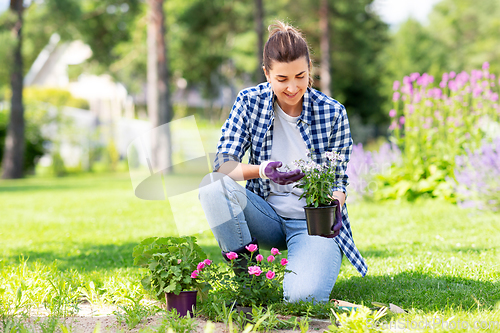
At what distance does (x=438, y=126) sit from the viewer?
570cm

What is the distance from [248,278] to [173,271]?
350 millimetres

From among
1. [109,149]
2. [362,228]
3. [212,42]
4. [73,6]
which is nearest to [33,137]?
[109,149]

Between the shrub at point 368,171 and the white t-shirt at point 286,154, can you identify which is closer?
the white t-shirt at point 286,154

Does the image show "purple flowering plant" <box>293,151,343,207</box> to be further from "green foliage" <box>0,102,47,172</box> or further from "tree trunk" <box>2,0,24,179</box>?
"green foliage" <box>0,102,47,172</box>

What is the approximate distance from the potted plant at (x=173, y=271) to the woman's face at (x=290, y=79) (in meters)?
0.85

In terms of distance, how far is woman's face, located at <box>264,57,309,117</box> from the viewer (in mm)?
2244

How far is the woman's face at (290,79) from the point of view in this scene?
224 centimetres

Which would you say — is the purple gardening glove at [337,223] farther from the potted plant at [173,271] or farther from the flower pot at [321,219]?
the potted plant at [173,271]

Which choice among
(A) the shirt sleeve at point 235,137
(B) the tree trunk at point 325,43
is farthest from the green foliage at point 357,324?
(B) the tree trunk at point 325,43

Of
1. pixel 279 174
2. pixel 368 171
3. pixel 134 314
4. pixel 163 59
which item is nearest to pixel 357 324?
pixel 279 174

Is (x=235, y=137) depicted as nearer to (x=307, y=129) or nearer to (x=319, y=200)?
(x=307, y=129)

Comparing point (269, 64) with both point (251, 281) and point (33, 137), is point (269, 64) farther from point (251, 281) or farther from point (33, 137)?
point (33, 137)

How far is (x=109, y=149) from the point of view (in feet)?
48.9

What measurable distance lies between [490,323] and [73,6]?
12.6m
